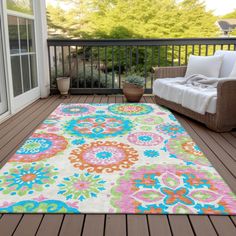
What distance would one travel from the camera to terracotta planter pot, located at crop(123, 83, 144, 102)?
4.59 meters

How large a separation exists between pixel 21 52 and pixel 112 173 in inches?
114

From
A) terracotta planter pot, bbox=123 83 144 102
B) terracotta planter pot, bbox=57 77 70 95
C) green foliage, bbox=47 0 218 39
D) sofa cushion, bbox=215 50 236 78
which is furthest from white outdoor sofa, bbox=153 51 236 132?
green foliage, bbox=47 0 218 39

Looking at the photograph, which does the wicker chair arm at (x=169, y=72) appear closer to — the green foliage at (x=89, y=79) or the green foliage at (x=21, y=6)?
the green foliage at (x=89, y=79)

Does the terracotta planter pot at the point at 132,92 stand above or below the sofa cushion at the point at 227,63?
below

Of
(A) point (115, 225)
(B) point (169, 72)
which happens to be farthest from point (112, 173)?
(B) point (169, 72)

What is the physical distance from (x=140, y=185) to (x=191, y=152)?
2.54 ft

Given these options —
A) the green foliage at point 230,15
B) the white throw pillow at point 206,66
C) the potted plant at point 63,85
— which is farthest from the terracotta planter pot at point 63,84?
the green foliage at point 230,15

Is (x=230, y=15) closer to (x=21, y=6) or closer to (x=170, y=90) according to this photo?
(x=170, y=90)

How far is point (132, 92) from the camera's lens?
4.59m

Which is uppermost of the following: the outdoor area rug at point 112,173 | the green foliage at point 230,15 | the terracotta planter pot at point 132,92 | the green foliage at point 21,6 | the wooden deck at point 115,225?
the green foliage at point 230,15

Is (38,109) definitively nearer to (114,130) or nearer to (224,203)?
(114,130)

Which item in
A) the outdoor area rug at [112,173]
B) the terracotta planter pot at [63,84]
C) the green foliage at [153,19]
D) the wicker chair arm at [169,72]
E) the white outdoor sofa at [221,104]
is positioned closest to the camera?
the outdoor area rug at [112,173]

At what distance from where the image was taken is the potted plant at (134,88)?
4.59 m

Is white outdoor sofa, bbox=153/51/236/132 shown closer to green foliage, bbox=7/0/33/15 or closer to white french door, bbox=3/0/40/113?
white french door, bbox=3/0/40/113
